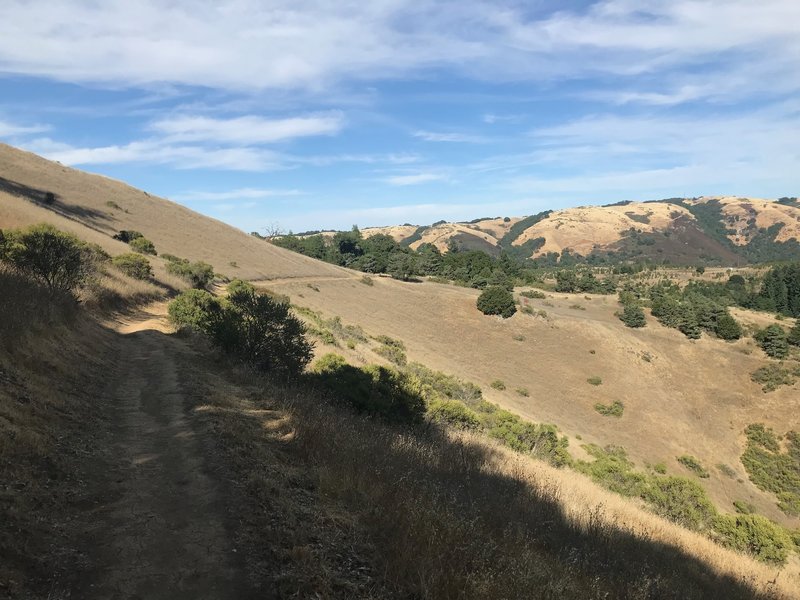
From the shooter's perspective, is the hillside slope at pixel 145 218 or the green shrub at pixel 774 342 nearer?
the green shrub at pixel 774 342

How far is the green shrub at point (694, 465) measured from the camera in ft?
118

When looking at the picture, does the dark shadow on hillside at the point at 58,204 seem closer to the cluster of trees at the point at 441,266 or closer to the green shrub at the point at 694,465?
the cluster of trees at the point at 441,266

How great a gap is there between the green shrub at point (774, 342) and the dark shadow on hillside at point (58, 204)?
77.9m

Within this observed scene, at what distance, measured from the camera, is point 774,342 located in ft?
184

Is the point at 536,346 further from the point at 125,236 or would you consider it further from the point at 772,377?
the point at 125,236

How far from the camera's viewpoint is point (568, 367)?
53781mm

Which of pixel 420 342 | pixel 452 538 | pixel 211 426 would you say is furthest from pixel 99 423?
pixel 420 342

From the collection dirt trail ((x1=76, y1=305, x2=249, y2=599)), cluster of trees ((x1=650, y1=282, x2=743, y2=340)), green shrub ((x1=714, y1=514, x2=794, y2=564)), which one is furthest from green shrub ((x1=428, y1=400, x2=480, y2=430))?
cluster of trees ((x1=650, y1=282, x2=743, y2=340))

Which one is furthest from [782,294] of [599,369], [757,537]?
[757,537]

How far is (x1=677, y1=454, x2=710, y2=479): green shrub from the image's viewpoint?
118 feet

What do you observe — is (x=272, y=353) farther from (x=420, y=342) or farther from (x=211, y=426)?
(x=420, y=342)

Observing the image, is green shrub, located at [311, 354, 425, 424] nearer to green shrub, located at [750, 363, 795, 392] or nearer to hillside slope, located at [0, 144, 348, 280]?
hillside slope, located at [0, 144, 348, 280]

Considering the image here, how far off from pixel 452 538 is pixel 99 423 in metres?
6.55

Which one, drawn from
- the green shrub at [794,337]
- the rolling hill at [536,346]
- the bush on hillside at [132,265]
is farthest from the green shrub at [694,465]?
the bush on hillside at [132,265]
